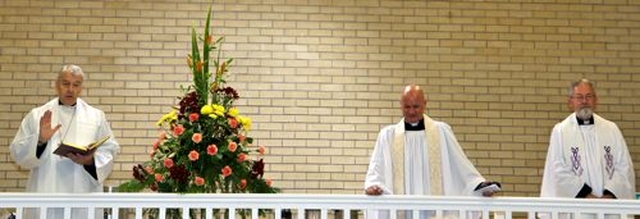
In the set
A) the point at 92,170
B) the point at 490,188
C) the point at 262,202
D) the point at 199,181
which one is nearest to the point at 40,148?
the point at 92,170

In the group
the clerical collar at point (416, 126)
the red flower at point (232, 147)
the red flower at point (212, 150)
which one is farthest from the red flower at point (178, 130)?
the clerical collar at point (416, 126)

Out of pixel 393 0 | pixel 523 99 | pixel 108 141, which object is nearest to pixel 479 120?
pixel 523 99

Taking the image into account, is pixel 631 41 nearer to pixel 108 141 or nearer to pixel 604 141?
pixel 604 141

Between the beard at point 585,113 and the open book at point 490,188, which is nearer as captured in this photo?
the open book at point 490,188

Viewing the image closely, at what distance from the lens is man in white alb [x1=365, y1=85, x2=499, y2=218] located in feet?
21.4

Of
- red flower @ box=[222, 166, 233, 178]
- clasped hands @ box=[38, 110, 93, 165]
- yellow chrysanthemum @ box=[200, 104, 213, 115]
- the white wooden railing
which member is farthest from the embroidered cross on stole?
clasped hands @ box=[38, 110, 93, 165]

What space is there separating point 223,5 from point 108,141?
10.0 feet

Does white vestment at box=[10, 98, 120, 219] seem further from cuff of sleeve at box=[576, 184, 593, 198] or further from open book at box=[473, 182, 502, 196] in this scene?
cuff of sleeve at box=[576, 184, 593, 198]

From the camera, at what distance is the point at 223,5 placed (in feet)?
29.9

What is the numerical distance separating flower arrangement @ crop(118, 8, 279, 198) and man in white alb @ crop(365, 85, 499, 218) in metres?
1.00

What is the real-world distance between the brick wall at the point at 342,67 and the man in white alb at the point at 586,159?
167 centimetres

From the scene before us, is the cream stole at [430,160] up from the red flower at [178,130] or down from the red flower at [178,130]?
down

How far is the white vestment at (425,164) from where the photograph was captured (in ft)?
21.3

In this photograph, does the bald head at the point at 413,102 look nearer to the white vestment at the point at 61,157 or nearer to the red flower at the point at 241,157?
the red flower at the point at 241,157
